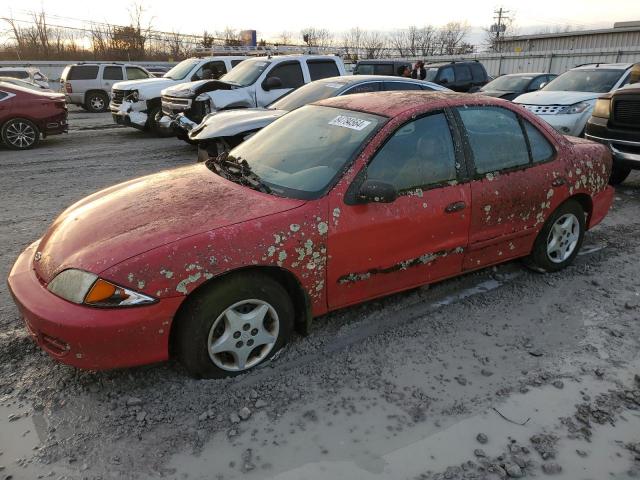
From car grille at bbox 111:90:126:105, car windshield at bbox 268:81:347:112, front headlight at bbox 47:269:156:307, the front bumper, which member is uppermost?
car windshield at bbox 268:81:347:112

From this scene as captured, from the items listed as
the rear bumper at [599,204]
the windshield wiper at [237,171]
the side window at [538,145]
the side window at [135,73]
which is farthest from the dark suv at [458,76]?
the windshield wiper at [237,171]

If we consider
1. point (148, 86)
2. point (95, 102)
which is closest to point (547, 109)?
point (148, 86)

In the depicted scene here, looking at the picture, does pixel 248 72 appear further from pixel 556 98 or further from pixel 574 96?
pixel 574 96

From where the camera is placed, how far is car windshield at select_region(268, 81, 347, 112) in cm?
725

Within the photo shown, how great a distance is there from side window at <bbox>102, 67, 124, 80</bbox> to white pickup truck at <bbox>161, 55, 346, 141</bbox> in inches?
377

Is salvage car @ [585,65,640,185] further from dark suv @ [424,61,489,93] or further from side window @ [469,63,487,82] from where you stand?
side window @ [469,63,487,82]

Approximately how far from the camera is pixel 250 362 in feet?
9.76

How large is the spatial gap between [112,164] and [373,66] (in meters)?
9.81

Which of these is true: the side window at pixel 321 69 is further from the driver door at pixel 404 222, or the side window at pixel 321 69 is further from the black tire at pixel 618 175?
the driver door at pixel 404 222

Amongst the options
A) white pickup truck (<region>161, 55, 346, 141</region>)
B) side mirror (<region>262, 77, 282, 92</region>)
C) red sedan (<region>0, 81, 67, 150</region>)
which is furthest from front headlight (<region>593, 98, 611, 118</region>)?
red sedan (<region>0, 81, 67, 150</region>)

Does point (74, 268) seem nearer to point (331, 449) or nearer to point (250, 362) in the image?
point (250, 362)

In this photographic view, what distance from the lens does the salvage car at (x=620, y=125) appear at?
6421 millimetres

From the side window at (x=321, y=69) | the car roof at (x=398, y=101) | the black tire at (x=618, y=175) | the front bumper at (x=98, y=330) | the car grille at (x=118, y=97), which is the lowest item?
the black tire at (x=618, y=175)

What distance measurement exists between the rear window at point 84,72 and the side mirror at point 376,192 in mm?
18699
